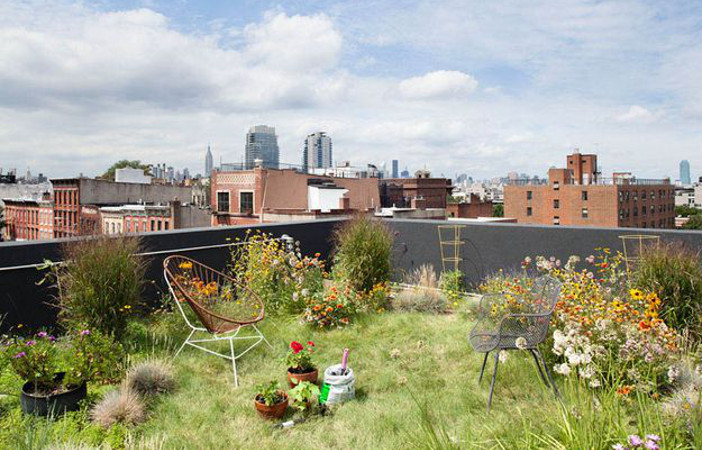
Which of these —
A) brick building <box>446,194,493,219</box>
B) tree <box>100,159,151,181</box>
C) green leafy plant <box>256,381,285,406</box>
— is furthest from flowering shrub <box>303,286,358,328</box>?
tree <box>100,159,151,181</box>

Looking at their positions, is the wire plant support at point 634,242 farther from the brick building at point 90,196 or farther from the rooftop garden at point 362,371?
the brick building at point 90,196

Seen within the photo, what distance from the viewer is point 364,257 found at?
6.30 metres

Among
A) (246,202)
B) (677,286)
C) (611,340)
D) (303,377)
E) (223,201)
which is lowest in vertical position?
(303,377)

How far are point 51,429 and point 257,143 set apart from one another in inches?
3111

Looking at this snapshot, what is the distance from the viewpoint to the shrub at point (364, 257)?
20.8 ft

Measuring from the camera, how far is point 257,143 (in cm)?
7900

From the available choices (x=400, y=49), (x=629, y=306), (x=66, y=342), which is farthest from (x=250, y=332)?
(x=400, y=49)

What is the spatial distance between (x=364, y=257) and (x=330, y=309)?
1.22 meters

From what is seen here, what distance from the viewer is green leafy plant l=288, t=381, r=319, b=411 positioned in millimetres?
3350

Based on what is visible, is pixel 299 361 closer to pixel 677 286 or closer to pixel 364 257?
pixel 364 257

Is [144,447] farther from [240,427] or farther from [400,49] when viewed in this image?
[400,49]

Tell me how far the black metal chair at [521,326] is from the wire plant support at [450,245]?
318 centimetres

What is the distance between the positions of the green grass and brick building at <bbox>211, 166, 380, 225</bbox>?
22.1 m

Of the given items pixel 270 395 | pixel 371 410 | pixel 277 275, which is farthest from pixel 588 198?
pixel 270 395
